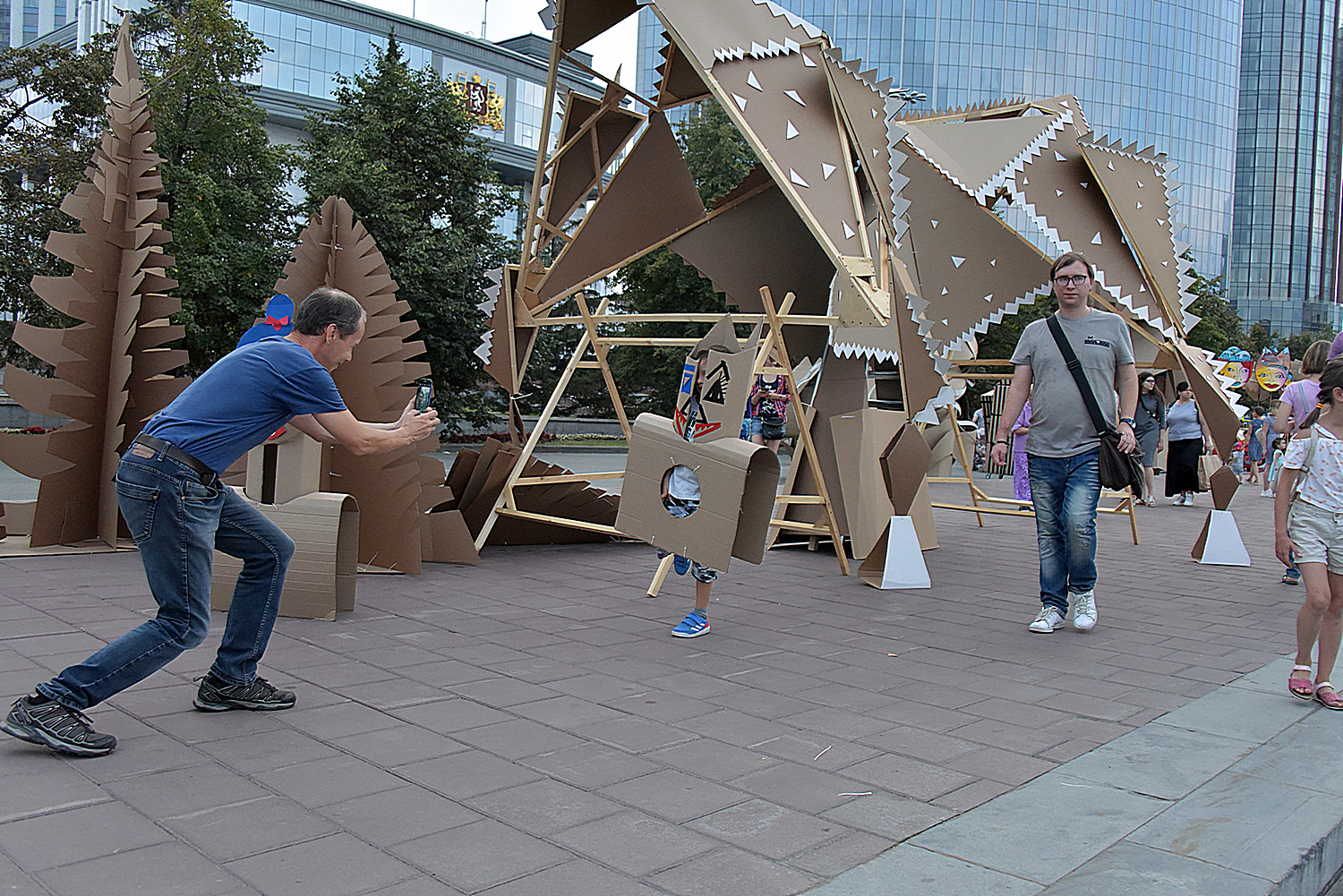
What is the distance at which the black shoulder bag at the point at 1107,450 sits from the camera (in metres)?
5.67

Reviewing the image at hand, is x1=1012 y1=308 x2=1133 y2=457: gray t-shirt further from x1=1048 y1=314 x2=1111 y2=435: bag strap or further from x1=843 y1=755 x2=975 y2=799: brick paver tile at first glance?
x1=843 y1=755 x2=975 y2=799: brick paver tile

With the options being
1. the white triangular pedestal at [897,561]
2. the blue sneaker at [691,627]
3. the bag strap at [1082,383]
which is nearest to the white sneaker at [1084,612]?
the bag strap at [1082,383]

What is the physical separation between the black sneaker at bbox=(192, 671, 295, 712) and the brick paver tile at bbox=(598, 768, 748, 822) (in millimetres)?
1488

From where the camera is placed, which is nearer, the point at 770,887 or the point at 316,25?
the point at 770,887

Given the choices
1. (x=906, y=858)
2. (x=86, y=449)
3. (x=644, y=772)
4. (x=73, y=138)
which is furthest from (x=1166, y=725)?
(x=73, y=138)

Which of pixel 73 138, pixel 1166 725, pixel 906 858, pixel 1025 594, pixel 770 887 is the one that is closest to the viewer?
pixel 770 887

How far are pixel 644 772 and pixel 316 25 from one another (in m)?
55.6

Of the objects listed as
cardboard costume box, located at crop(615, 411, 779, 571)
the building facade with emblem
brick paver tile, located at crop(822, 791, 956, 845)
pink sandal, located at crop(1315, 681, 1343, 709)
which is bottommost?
brick paver tile, located at crop(822, 791, 956, 845)

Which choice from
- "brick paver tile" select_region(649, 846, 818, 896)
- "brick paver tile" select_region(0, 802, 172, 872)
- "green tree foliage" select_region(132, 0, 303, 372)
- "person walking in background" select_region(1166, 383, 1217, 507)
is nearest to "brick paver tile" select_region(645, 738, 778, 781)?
"brick paver tile" select_region(649, 846, 818, 896)

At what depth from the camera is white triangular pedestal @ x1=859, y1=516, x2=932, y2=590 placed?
7.40m

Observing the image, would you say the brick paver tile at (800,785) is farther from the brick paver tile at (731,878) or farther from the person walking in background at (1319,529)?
the person walking in background at (1319,529)

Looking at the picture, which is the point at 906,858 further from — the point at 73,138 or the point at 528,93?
the point at 528,93

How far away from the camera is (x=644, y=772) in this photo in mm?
3439

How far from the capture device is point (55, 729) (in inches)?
131
